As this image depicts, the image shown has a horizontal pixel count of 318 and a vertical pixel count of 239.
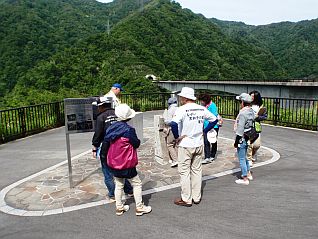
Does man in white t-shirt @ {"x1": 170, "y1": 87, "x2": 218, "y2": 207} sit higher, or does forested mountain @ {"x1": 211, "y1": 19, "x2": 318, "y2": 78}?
forested mountain @ {"x1": 211, "y1": 19, "x2": 318, "y2": 78}

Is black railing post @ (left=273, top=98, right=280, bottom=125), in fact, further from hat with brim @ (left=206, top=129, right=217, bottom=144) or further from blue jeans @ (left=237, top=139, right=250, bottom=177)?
blue jeans @ (left=237, top=139, right=250, bottom=177)

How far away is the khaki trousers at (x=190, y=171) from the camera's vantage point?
4660 millimetres

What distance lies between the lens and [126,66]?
5884 centimetres

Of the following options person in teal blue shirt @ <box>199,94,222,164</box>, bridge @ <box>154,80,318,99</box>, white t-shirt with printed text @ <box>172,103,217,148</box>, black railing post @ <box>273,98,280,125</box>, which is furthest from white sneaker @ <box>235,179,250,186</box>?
bridge @ <box>154,80,318,99</box>

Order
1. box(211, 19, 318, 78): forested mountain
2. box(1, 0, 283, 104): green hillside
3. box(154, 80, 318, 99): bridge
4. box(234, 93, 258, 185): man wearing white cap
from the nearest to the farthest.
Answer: box(234, 93, 258, 185): man wearing white cap → box(154, 80, 318, 99): bridge → box(1, 0, 283, 104): green hillside → box(211, 19, 318, 78): forested mountain

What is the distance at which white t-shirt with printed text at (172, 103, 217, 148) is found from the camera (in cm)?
459

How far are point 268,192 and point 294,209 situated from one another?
2.39 feet

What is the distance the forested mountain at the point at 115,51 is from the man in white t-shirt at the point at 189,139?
38983 mm

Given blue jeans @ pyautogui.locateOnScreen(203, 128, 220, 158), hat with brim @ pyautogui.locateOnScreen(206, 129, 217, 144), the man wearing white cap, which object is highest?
the man wearing white cap

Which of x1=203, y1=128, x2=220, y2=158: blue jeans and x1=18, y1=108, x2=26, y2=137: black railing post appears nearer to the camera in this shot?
x1=203, y1=128, x2=220, y2=158: blue jeans

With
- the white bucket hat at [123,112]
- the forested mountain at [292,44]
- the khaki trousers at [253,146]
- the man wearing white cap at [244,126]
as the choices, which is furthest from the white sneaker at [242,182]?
the forested mountain at [292,44]

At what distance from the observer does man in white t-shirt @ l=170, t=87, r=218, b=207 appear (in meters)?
4.61

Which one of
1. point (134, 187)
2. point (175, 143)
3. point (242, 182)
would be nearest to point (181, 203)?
point (134, 187)

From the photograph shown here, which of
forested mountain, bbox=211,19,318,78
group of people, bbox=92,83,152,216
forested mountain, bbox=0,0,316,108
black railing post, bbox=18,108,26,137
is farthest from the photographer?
forested mountain, bbox=211,19,318,78
